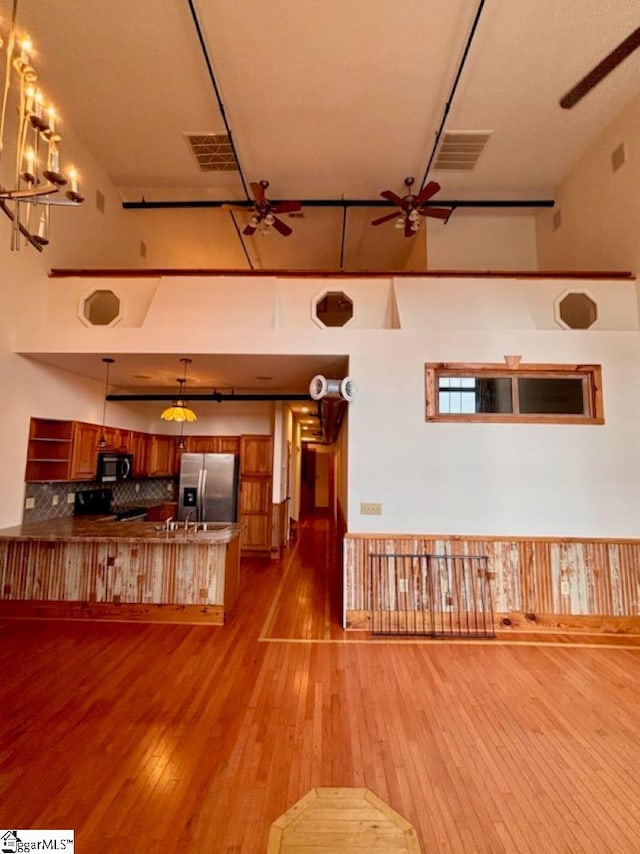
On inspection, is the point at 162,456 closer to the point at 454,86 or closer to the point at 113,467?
the point at 113,467

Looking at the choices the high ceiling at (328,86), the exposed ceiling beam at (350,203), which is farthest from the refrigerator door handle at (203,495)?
the high ceiling at (328,86)

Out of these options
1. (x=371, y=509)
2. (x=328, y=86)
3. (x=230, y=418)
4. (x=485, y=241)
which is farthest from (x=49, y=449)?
(x=485, y=241)

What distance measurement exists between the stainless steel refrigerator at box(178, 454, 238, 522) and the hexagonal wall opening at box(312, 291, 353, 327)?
10.4 feet

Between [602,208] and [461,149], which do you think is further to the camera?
[461,149]

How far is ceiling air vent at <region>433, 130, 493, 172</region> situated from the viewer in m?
5.09

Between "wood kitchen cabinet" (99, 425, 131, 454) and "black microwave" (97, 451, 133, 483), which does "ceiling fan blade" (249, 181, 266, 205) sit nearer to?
"wood kitchen cabinet" (99, 425, 131, 454)

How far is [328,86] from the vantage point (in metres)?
4.44

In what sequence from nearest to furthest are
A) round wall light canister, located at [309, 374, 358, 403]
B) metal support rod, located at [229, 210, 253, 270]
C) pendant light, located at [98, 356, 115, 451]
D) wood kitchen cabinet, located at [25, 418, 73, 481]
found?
round wall light canister, located at [309, 374, 358, 403] < wood kitchen cabinet, located at [25, 418, 73, 481] < pendant light, located at [98, 356, 115, 451] < metal support rod, located at [229, 210, 253, 270]

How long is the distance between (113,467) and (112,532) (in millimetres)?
2204

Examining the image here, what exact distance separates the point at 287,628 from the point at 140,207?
685cm

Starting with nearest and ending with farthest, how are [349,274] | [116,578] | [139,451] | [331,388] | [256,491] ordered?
[331,388]
[116,578]
[349,274]
[139,451]
[256,491]

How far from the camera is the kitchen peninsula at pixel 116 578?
4008 mm

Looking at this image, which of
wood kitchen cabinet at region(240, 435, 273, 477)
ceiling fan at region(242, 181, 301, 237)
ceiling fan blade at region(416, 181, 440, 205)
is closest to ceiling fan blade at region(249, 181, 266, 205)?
ceiling fan at region(242, 181, 301, 237)

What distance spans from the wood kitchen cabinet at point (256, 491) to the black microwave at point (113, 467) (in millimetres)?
1943
